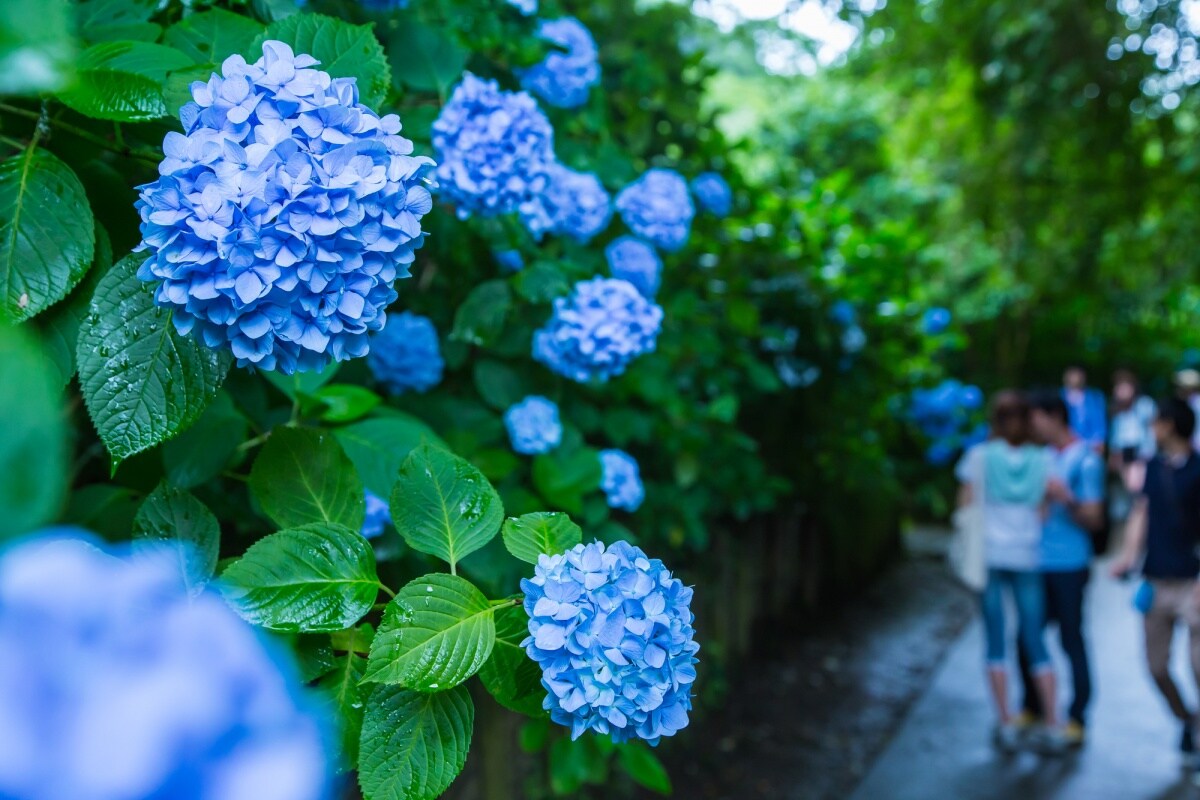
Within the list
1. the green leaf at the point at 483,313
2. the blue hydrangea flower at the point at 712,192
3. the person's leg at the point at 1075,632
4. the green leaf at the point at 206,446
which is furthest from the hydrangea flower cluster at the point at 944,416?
the green leaf at the point at 206,446

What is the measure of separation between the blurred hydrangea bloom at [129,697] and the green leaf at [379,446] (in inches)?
41.2

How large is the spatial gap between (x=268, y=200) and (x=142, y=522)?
0.34 metres

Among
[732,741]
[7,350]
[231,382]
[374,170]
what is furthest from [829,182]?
[7,350]

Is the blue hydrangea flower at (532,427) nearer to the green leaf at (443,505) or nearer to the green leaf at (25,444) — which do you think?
the green leaf at (443,505)

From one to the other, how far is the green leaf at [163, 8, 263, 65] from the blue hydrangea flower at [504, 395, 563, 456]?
0.92 meters

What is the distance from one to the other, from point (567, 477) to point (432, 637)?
1177mm

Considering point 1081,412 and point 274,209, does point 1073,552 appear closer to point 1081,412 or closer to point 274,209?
point 274,209

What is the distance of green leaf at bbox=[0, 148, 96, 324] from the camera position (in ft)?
3.14

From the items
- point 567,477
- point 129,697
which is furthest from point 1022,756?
point 129,697

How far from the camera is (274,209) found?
81 cm

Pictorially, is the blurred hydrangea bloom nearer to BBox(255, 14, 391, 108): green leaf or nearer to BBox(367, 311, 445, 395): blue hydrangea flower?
BBox(255, 14, 391, 108): green leaf

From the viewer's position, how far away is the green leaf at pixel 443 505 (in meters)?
0.94

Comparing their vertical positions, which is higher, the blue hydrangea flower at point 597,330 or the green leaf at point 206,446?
the blue hydrangea flower at point 597,330

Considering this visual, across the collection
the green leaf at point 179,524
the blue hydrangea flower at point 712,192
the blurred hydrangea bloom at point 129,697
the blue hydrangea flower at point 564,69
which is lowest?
the green leaf at point 179,524
